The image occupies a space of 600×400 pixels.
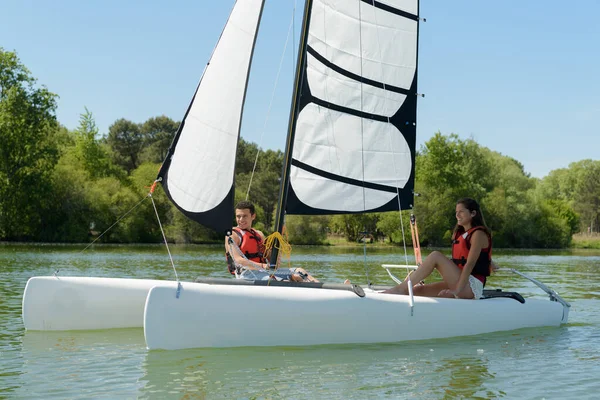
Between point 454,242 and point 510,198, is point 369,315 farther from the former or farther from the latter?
point 510,198

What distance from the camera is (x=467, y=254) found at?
7598mm

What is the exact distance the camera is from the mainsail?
7.66 metres

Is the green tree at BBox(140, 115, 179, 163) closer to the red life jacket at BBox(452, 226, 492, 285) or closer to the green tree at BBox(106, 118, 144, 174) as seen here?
the green tree at BBox(106, 118, 144, 174)

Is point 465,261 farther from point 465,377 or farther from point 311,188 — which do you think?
point 311,188

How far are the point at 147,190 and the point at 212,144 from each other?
4203 centimetres

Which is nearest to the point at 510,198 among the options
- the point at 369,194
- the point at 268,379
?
the point at 369,194

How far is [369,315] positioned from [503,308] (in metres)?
1.81

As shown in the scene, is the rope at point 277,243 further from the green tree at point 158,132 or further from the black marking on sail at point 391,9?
the green tree at point 158,132

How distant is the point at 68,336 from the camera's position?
302 inches

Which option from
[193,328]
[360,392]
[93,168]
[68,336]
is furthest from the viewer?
[93,168]

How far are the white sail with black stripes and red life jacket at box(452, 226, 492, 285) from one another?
165 centimetres

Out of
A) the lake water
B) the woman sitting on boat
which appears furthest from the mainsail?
the woman sitting on boat

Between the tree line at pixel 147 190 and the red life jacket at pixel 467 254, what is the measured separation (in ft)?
86.8

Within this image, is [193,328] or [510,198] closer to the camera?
[193,328]
